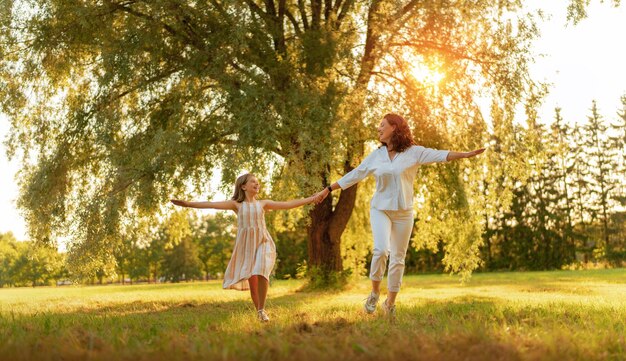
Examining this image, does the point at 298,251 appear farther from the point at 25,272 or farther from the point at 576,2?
the point at 25,272

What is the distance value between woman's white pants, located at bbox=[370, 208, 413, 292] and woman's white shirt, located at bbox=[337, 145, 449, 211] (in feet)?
0.42

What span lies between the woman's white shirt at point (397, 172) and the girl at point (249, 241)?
87cm

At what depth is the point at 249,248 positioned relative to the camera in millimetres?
8250

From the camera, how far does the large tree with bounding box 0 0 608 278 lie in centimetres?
1339

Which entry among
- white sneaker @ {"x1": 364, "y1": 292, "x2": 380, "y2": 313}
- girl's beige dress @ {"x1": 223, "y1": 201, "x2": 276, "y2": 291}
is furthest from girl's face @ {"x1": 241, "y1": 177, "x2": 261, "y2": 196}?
white sneaker @ {"x1": 364, "y1": 292, "x2": 380, "y2": 313}

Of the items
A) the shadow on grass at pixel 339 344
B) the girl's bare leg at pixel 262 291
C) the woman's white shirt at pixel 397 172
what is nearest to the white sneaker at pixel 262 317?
the girl's bare leg at pixel 262 291

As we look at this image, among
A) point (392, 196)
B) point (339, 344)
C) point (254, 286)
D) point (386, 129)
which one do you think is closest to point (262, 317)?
point (254, 286)

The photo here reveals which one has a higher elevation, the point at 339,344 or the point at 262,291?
the point at 262,291

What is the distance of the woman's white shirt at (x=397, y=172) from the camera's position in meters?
7.93

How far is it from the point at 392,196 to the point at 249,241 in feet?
5.94

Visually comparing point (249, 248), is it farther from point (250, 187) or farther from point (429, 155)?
point (429, 155)

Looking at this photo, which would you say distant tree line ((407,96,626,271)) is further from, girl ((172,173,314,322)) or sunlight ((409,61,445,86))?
girl ((172,173,314,322))

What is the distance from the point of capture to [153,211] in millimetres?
13375

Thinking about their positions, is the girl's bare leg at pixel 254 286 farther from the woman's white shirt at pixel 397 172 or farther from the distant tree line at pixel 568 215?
the distant tree line at pixel 568 215
